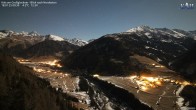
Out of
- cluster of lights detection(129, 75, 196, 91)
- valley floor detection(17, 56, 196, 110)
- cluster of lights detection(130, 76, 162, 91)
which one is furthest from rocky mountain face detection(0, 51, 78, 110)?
cluster of lights detection(129, 75, 196, 91)

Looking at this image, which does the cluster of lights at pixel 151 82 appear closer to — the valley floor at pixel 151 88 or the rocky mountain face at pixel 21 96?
the valley floor at pixel 151 88

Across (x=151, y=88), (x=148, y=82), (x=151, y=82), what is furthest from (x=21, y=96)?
(x=151, y=82)

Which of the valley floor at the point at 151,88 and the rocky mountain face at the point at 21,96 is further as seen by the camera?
the valley floor at the point at 151,88

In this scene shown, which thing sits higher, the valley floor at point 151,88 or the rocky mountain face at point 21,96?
the rocky mountain face at point 21,96

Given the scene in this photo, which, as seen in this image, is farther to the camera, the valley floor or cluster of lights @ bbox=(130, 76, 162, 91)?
cluster of lights @ bbox=(130, 76, 162, 91)

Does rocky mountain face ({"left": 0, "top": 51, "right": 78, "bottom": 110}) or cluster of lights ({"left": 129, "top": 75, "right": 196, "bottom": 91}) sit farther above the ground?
rocky mountain face ({"left": 0, "top": 51, "right": 78, "bottom": 110})

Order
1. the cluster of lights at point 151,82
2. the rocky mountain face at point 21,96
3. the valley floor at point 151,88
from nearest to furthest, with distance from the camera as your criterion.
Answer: the rocky mountain face at point 21,96
the valley floor at point 151,88
the cluster of lights at point 151,82

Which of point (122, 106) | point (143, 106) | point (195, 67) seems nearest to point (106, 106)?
point (122, 106)

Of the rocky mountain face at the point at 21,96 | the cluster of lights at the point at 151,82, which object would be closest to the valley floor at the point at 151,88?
the cluster of lights at the point at 151,82

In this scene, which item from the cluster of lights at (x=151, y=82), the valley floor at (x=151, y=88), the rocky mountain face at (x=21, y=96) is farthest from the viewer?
the cluster of lights at (x=151, y=82)

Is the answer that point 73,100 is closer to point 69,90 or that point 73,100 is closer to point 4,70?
point 69,90

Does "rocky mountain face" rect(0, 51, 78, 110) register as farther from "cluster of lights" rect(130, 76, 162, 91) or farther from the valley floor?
"cluster of lights" rect(130, 76, 162, 91)
